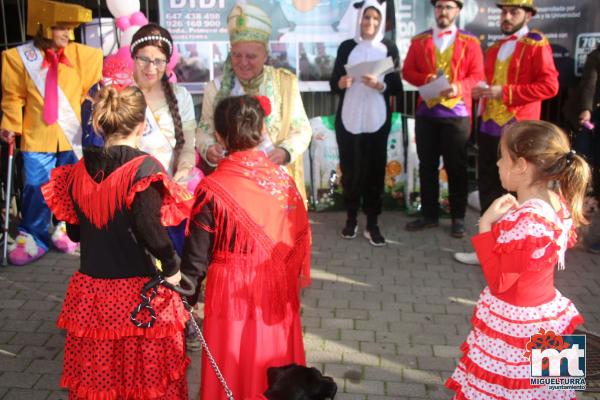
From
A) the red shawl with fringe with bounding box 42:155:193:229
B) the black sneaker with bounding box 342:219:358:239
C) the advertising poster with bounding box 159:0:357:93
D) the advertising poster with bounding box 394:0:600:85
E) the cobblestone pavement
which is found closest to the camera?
the red shawl with fringe with bounding box 42:155:193:229

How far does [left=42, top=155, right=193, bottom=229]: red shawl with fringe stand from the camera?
98.0 inches

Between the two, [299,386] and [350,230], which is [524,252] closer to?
[299,386]

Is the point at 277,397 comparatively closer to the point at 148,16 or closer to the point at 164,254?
the point at 164,254

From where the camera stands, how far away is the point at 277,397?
197 cm

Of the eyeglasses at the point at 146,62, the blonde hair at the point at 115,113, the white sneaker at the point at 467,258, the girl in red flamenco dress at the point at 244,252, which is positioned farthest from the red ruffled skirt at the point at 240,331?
the white sneaker at the point at 467,258

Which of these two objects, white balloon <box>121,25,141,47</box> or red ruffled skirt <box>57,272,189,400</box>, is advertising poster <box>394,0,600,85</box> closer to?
white balloon <box>121,25,141,47</box>

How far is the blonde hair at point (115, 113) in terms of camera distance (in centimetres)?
249

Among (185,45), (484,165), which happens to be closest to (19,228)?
(185,45)

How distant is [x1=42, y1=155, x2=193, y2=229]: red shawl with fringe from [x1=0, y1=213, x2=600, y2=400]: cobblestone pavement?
1245mm

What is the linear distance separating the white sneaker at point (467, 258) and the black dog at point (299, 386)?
342 centimetres

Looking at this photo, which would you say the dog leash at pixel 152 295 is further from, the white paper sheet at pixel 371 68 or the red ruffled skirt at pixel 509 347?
the white paper sheet at pixel 371 68

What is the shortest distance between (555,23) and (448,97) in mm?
1923

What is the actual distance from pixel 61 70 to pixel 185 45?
182cm

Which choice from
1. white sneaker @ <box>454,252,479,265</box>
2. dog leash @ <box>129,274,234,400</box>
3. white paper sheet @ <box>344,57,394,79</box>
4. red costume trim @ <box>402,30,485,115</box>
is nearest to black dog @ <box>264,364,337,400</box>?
dog leash @ <box>129,274,234,400</box>
